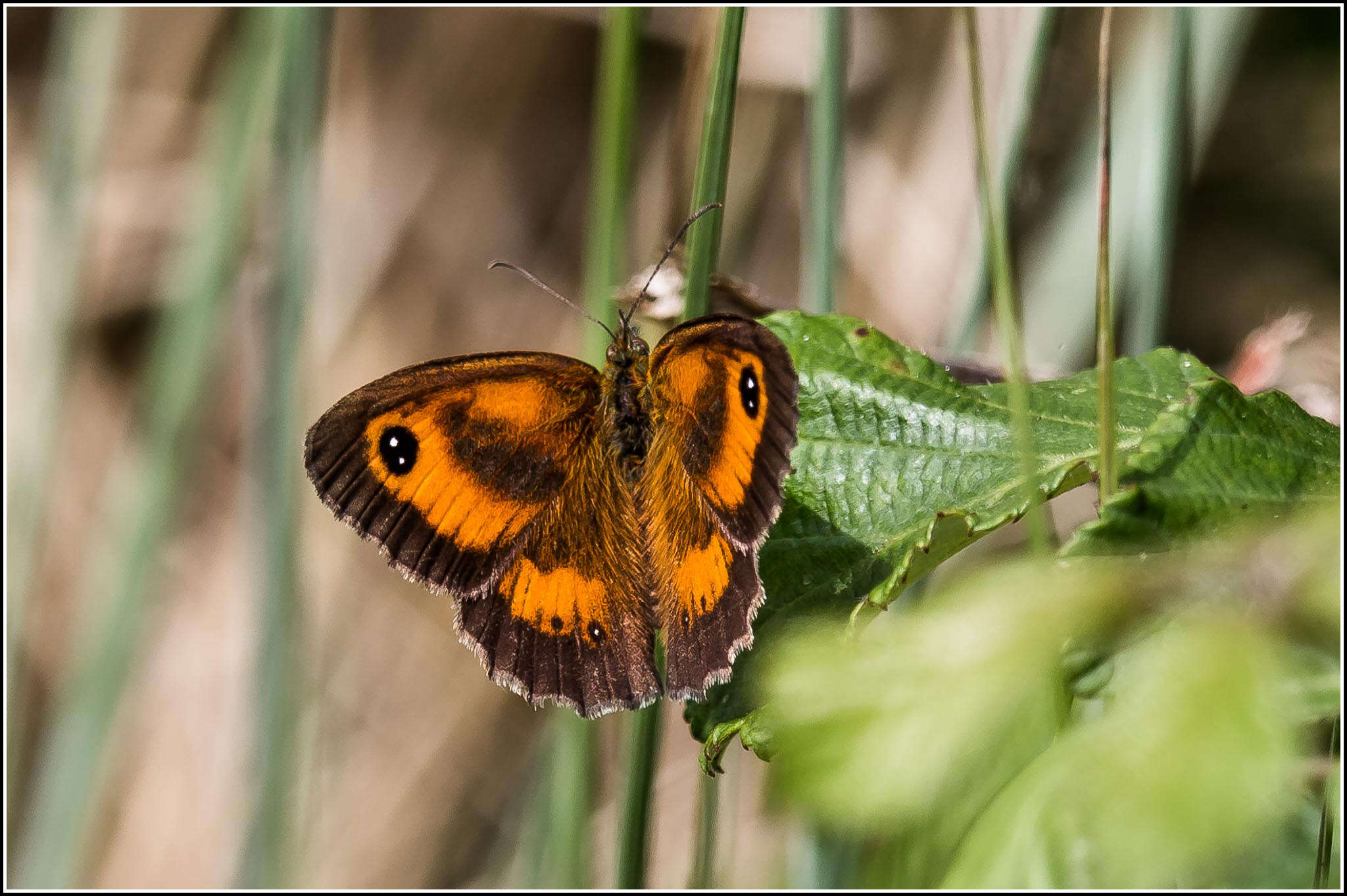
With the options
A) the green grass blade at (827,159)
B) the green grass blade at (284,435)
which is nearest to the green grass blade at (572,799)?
the green grass blade at (284,435)

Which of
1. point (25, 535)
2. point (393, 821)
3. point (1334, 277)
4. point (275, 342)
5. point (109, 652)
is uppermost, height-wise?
point (1334, 277)

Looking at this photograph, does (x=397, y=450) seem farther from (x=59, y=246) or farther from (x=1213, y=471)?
(x=59, y=246)

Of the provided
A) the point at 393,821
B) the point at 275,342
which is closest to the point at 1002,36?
the point at 275,342

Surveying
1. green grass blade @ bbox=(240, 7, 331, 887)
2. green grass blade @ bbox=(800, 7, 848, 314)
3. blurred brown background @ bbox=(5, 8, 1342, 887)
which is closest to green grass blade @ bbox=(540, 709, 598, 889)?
green grass blade @ bbox=(240, 7, 331, 887)

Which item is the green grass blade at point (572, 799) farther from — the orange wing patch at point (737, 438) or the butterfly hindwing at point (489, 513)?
the orange wing patch at point (737, 438)

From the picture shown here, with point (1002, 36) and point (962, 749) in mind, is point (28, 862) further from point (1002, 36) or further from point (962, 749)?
point (1002, 36)

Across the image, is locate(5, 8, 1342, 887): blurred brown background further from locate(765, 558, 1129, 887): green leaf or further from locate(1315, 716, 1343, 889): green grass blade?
locate(765, 558, 1129, 887): green leaf

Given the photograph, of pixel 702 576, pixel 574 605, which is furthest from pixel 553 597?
pixel 702 576
